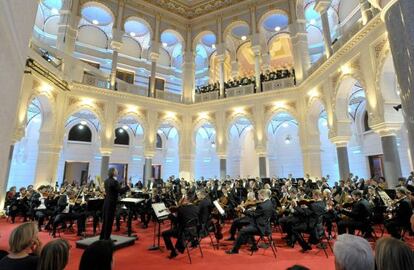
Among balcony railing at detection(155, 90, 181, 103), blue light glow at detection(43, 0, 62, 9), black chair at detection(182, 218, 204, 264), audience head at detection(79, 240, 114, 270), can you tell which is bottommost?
black chair at detection(182, 218, 204, 264)

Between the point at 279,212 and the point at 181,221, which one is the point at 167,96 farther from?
the point at 181,221

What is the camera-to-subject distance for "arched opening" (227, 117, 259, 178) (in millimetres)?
21484

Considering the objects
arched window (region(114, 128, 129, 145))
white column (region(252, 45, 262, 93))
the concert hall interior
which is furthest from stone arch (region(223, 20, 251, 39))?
arched window (region(114, 128, 129, 145))

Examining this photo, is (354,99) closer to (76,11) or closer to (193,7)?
(193,7)

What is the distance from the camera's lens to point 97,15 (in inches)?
738

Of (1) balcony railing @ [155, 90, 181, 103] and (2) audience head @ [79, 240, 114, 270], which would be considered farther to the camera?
(1) balcony railing @ [155, 90, 181, 103]

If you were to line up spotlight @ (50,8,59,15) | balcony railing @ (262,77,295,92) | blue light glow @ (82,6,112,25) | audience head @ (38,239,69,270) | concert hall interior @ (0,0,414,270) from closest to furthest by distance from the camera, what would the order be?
audience head @ (38,239,69,270) < concert hall interior @ (0,0,414,270) < balcony railing @ (262,77,295,92) < blue light glow @ (82,6,112,25) < spotlight @ (50,8,59,15)

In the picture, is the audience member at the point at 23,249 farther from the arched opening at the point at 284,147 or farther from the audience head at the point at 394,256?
the arched opening at the point at 284,147

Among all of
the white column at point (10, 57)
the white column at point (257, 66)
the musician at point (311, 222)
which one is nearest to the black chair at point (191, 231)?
the musician at point (311, 222)

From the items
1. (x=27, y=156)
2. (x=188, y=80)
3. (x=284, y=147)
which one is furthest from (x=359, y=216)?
(x=27, y=156)

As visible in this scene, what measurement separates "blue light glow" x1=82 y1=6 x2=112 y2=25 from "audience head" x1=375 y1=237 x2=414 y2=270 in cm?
2039

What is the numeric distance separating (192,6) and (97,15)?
745 centimetres

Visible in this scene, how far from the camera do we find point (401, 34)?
3.16 metres

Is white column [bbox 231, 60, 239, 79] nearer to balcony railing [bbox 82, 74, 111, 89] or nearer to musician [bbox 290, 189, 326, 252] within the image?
balcony railing [bbox 82, 74, 111, 89]
